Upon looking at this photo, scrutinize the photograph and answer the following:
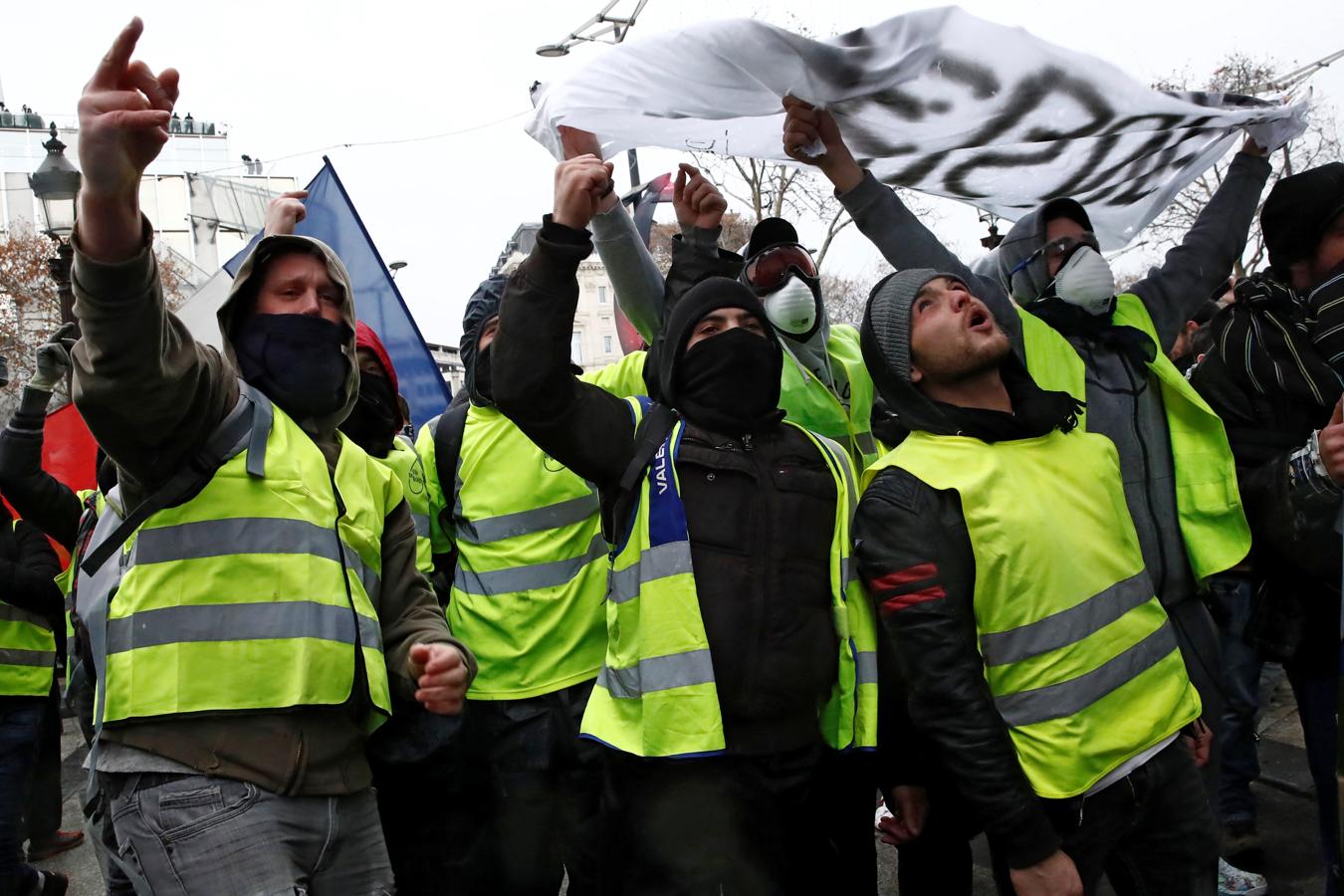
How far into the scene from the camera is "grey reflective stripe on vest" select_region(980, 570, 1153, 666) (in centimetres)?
239

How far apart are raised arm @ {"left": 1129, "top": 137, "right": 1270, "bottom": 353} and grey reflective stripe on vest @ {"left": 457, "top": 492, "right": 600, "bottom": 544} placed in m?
1.97

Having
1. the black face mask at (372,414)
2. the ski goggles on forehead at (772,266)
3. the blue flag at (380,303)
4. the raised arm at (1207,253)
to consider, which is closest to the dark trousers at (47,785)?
the blue flag at (380,303)

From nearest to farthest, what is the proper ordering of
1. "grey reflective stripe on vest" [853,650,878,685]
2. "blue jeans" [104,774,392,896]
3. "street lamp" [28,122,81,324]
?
"blue jeans" [104,774,392,896], "grey reflective stripe on vest" [853,650,878,685], "street lamp" [28,122,81,324]

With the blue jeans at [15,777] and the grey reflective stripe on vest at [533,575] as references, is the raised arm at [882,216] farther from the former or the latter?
the blue jeans at [15,777]

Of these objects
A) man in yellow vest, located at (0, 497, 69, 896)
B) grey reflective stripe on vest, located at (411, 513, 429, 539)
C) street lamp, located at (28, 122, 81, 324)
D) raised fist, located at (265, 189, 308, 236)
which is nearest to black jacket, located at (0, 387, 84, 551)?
man in yellow vest, located at (0, 497, 69, 896)

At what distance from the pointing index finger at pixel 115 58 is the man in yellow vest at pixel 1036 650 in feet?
5.79

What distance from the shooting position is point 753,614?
254cm

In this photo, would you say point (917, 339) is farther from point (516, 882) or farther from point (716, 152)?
point (516, 882)

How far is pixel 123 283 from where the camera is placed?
1813 millimetres

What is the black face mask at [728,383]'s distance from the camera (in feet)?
8.98

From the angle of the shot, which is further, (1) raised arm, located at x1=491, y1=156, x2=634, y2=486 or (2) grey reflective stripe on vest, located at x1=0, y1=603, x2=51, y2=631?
(2) grey reflective stripe on vest, located at x1=0, y1=603, x2=51, y2=631

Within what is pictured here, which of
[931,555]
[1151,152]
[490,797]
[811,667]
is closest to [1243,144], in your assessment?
[1151,152]

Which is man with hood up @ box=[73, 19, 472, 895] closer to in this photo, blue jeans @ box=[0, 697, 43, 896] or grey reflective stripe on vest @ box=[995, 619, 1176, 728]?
grey reflective stripe on vest @ box=[995, 619, 1176, 728]

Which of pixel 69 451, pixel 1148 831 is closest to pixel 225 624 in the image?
pixel 1148 831
